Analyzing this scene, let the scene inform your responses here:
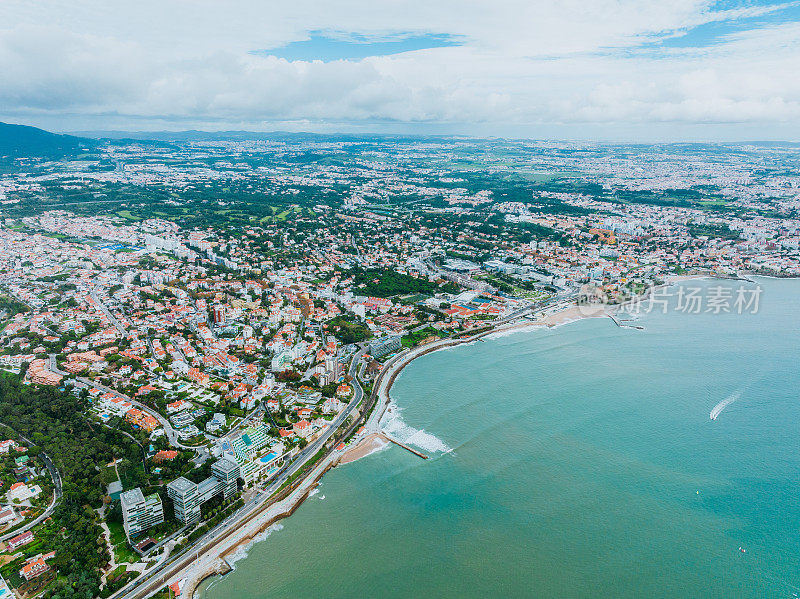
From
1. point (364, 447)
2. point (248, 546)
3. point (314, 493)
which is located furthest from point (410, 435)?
point (248, 546)

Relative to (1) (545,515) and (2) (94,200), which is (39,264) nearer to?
(2) (94,200)

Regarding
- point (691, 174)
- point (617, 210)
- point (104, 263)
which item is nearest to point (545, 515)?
point (104, 263)

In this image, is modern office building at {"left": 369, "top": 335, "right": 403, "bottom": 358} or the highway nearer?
the highway

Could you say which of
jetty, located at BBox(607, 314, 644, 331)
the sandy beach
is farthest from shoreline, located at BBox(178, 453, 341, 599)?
jetty, located at BBox(607, 314, 644, 331)

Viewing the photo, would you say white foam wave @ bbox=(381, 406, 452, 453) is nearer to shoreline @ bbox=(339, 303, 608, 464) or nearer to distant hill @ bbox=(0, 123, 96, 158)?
shoreline @ bbox=(339, 303, 608, 464)

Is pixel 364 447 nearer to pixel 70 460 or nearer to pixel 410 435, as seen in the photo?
pixel 410 435

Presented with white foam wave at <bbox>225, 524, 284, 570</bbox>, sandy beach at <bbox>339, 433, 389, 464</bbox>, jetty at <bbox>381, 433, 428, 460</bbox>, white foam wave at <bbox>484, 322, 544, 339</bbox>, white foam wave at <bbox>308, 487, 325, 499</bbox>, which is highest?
white foam wave at <bbox>484, 322, 544, 339</bbox>
